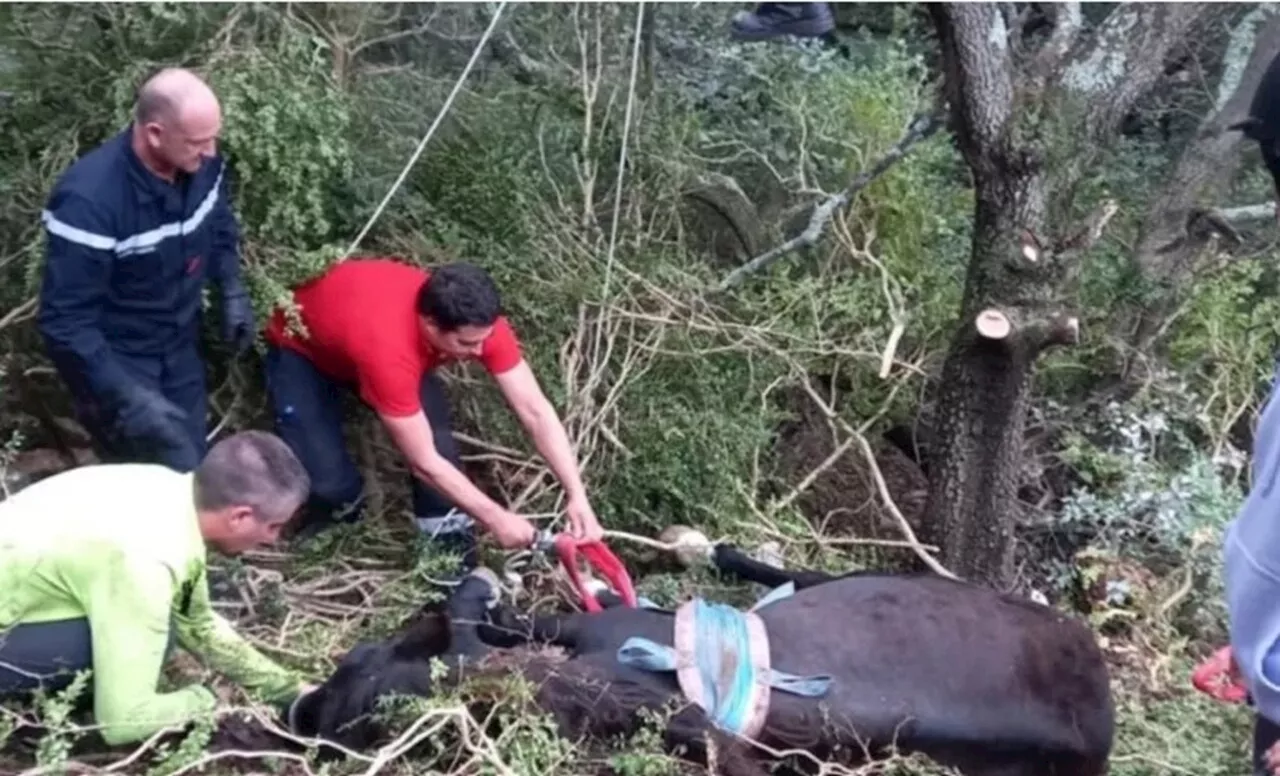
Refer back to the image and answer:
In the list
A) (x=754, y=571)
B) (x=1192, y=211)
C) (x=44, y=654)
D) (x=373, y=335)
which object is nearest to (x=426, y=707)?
(x=44, y=654)

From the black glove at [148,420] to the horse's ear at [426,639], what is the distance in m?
1.34

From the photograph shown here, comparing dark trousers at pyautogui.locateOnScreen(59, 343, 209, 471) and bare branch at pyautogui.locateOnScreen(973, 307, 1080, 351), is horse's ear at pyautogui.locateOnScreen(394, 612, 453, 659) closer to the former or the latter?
dark trousers at pyautogui.locateOnScreen(59, 343, 209, 471)

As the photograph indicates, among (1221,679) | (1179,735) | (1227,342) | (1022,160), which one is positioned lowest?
(1179,735)

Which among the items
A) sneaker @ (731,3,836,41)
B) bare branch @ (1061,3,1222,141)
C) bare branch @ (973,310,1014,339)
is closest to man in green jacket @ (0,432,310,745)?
bare branch @ (973,310,1014,339)

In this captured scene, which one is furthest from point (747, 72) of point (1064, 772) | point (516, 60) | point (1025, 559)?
point (1064, 772)

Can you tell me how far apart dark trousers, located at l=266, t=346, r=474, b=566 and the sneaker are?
2440 millimetres

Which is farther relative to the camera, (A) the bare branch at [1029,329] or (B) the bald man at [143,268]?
(A) the bare branch at [1029,329]

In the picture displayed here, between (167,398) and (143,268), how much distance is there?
0.46m

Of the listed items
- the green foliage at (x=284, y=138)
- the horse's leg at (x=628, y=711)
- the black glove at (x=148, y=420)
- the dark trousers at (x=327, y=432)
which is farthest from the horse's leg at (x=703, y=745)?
the green foliage at (x=284, y=138)

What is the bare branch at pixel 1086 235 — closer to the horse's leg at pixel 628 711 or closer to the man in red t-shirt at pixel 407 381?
the man in red t-shirt at pixel 407 381

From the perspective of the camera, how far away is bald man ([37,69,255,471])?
4.20 metres

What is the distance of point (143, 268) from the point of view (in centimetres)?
438

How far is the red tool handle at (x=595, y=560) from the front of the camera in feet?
13.8

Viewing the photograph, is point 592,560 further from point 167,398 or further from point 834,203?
point 834,203
